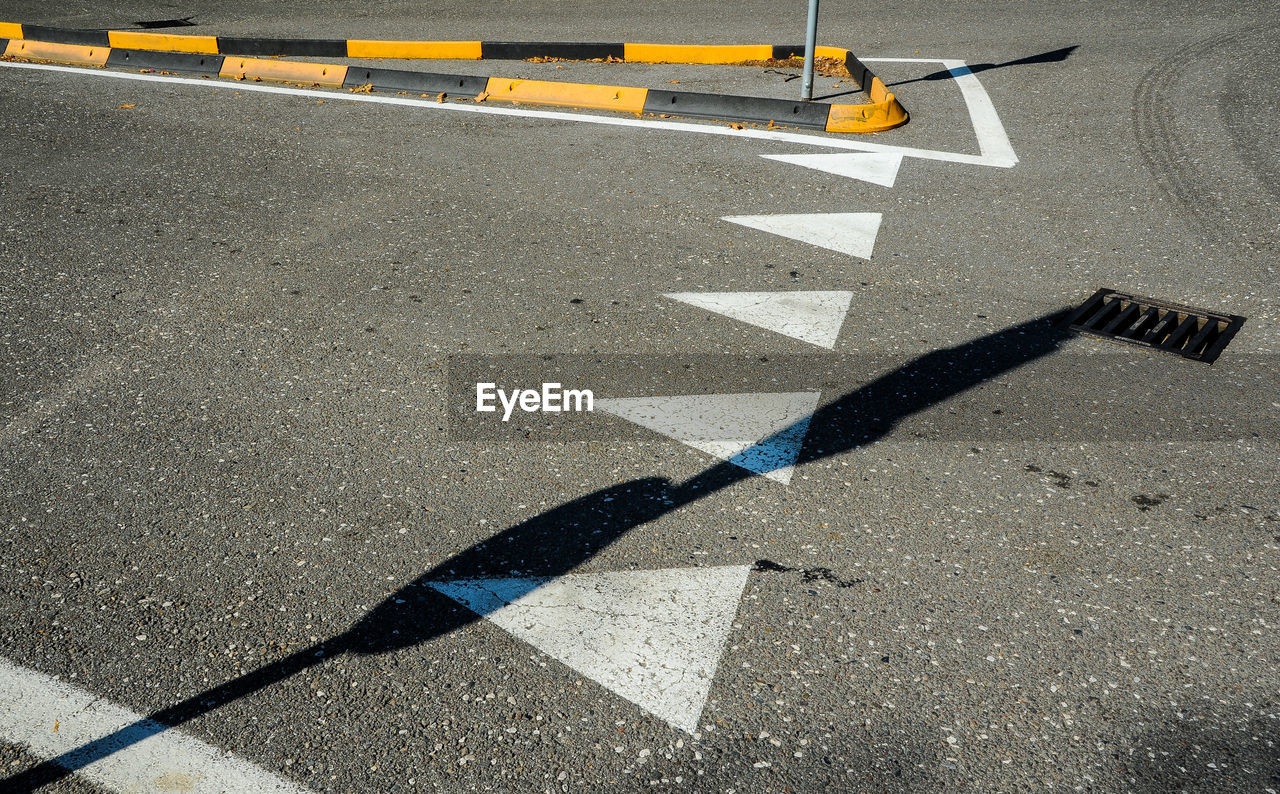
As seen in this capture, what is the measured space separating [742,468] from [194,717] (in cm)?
214

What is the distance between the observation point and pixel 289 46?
1130 cm

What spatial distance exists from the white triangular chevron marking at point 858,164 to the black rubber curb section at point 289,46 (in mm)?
5906

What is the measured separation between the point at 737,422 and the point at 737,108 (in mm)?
4998

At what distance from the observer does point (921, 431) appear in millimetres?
4312

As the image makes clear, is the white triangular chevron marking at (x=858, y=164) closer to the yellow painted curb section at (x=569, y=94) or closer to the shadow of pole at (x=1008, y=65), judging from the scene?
the yellow painted curb section at (x=569, y=94)

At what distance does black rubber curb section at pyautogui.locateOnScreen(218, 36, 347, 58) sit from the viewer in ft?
36.9

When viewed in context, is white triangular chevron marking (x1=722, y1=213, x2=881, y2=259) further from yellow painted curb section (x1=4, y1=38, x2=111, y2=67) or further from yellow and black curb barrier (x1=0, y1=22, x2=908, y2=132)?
yellow painted curb section (x1=4, y1=38, x2=111, y2=67)

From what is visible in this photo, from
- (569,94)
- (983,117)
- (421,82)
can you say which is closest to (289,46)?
(421,82)

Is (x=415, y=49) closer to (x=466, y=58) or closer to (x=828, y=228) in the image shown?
(x=466, y=58)

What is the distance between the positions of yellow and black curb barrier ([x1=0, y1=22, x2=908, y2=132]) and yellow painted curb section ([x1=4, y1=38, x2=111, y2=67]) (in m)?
0.01

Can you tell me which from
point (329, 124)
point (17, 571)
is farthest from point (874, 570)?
point (329, 124)

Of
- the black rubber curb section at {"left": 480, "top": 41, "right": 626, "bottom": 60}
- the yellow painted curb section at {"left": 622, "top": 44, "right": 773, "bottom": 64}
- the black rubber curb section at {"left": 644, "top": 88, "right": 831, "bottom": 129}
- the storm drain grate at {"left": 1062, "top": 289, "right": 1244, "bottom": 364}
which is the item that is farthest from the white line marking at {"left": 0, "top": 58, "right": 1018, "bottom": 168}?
the storm drain grate at {"left": 1062, "top": 289, "right": 1244, "bottom": 364}

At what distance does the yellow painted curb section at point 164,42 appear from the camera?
37.1 ft

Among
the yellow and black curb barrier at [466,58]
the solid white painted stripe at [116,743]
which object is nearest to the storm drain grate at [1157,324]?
the yellow and black curb barrier at [466,58]
